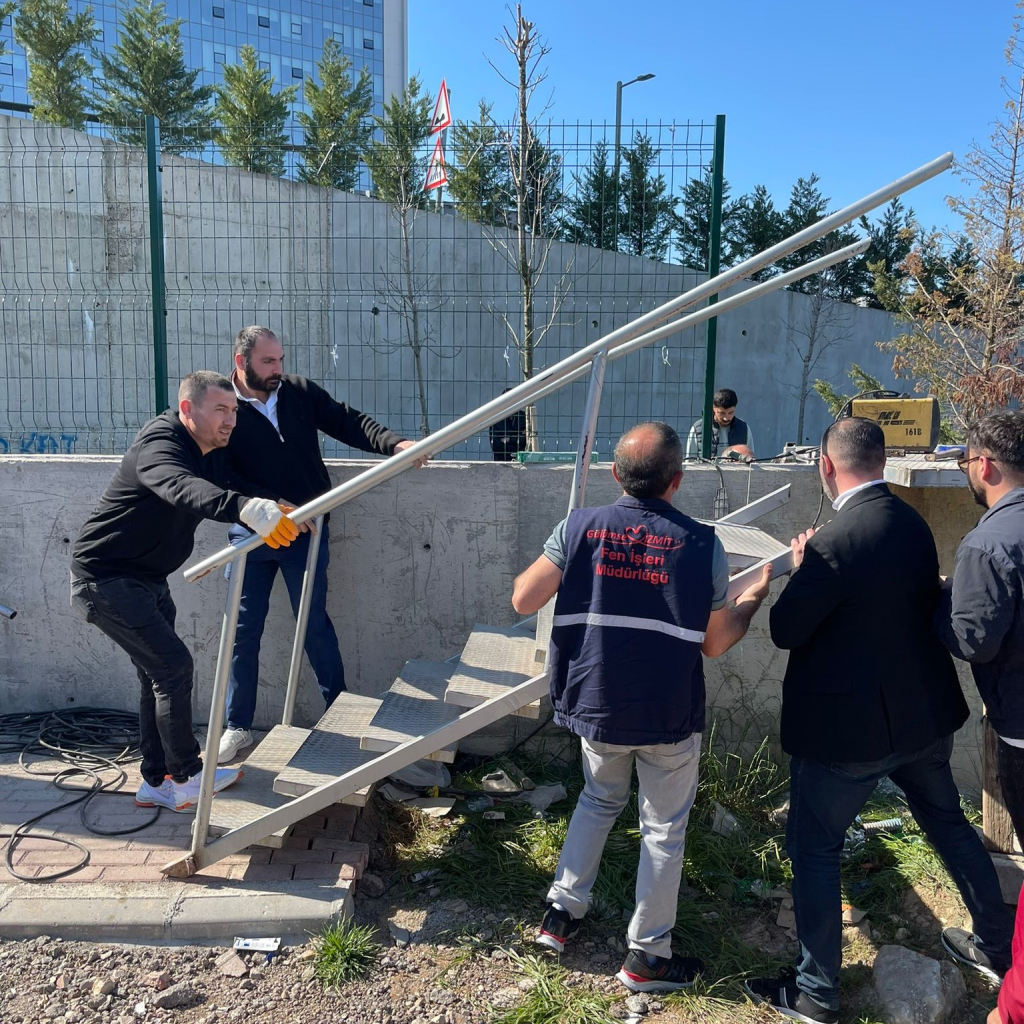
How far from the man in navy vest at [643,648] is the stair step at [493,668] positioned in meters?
0.45

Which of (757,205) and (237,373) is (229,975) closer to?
(237,373)

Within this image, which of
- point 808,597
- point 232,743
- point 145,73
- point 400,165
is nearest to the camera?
point 808,597

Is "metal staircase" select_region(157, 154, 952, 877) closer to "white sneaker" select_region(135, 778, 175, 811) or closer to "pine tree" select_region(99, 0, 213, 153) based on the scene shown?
"white sneaker" select_region(135, 778, 175, 811)

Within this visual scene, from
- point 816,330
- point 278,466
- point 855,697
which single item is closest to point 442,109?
point 278,466

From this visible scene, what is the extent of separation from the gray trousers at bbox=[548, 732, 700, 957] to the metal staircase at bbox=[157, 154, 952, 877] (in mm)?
462

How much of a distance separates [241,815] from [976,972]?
8.89ft

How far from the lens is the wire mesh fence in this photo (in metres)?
5.05

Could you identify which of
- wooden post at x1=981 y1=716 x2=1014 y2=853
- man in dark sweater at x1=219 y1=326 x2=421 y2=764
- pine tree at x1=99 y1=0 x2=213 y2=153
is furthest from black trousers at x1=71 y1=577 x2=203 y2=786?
pine tree at x1=99 y1=0 x2=213 y2=153

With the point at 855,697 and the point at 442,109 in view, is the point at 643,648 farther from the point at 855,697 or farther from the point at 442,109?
the point at 442,109

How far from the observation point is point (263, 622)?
4.09m

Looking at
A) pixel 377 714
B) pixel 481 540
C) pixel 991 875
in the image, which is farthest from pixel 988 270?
pixel 377 714

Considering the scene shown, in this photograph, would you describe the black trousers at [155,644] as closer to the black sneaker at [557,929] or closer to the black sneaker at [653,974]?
the black sneaker at [557,929]

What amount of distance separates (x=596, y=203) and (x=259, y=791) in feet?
12.5

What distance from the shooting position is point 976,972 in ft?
9.30
